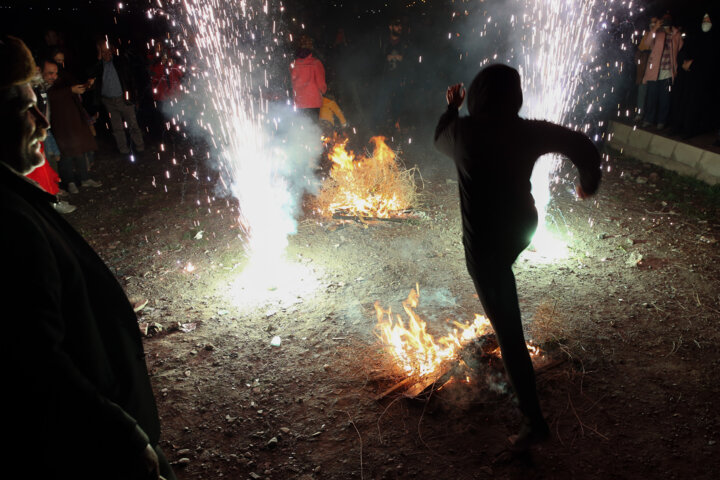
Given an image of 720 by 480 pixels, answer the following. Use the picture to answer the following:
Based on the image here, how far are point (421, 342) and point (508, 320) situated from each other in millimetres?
1357

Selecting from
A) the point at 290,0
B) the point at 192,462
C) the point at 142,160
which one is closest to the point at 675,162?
the point at 192,462

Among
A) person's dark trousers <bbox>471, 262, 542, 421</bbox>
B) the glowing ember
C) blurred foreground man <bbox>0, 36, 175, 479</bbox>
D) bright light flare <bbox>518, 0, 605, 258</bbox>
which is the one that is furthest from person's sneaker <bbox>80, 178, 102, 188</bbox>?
person's dark trousers <bbox>471, 262, 542, 421</bbox>

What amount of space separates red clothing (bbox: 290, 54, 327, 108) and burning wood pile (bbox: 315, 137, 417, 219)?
261 centimetres

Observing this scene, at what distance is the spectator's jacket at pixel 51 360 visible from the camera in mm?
1254

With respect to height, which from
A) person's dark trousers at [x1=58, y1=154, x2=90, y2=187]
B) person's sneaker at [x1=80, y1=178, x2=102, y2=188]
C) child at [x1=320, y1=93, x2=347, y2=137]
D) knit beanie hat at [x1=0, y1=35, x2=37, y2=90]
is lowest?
person's sneaker at [x1=80, y1=178, x2=102, y2=188]

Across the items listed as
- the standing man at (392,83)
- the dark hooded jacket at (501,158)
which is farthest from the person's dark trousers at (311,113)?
the dark hooded jacket at (501,158)

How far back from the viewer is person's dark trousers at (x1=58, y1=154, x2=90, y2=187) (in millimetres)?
8133

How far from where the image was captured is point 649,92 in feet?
30.2

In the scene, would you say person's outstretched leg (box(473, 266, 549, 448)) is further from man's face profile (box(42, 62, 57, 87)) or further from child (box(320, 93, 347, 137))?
man's face profile (box(42, 62, 57, 87))

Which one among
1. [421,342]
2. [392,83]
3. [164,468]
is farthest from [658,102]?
[164,468]

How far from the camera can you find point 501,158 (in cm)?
245

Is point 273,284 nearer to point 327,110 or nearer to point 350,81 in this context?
point 327,110

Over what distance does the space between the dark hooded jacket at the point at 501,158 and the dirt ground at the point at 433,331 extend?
140cm

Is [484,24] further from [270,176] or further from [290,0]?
[270,176]
